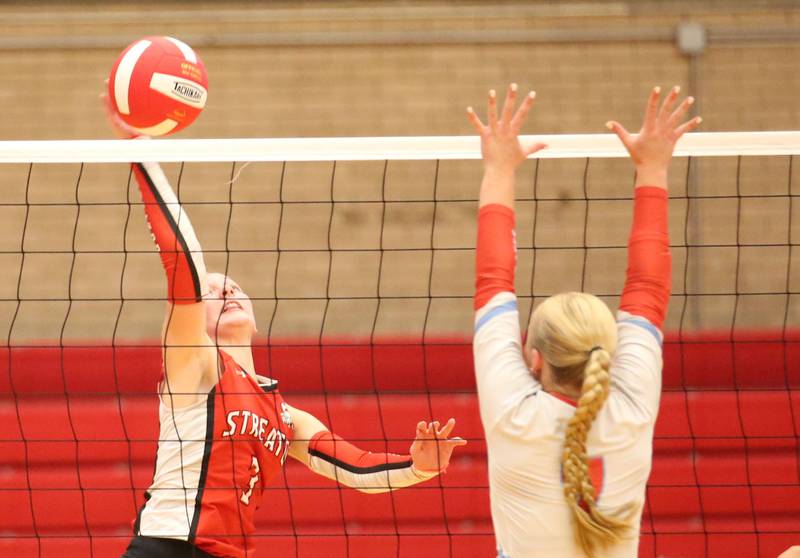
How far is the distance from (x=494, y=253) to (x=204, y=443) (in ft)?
4.71

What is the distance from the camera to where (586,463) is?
80.0 inches

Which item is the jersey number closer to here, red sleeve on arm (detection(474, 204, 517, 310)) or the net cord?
the net cord

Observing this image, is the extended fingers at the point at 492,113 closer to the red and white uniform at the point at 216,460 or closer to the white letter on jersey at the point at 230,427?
the red and white uniform at the point at 216,460

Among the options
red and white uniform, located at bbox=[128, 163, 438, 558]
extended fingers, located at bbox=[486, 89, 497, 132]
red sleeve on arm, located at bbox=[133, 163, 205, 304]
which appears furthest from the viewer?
red and white uniform, located at bbox=[128, 163, 438, 558]

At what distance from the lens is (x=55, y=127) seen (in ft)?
24.6

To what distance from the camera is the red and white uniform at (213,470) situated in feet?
10.2

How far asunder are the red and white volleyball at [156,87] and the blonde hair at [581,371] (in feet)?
5.07

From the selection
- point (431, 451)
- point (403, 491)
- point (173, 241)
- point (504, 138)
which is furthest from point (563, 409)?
point (403, 491)

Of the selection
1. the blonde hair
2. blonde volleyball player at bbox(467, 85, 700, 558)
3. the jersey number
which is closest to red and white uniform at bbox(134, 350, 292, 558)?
the jersey number

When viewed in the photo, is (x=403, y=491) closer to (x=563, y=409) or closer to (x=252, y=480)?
(x=252, y=480)

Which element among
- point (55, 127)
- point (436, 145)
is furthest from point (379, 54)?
point (436, 145)

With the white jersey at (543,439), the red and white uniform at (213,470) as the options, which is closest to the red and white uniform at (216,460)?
the red and white uniform at (213,470)

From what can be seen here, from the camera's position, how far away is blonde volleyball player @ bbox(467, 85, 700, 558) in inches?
80.6

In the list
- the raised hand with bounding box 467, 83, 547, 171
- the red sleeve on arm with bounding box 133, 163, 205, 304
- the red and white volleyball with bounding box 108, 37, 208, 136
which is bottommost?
the red sleeve on arm with bounding box 133, 163, 205, 304
